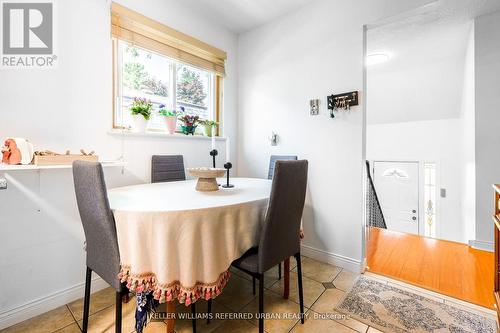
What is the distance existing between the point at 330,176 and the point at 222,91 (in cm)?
175

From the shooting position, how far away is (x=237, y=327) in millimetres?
1485

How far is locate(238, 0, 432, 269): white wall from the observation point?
7.17 feet

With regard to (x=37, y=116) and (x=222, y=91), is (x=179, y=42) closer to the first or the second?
(x=222, y=91)

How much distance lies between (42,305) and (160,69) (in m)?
2.23

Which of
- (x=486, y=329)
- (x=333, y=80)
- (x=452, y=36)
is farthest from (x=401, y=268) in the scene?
(x=452, y=36)

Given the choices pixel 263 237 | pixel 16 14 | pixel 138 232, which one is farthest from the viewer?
pixel 16 14

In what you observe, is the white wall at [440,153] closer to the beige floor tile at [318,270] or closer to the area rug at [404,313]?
the area rug at [404,313]

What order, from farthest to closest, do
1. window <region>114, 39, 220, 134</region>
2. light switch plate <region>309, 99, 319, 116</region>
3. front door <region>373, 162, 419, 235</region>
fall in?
front door <region>373, 162, 419, 235</region>, light switch plate <region>309, 99, 319, 116</region>, window <region>114, 39, 220, 134</region>

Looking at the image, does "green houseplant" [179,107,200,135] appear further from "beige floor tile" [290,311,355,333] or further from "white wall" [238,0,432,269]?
"beige floor tile" [290,311,355,333]

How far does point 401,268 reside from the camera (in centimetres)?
223

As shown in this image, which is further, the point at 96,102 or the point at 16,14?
the point at 96,102

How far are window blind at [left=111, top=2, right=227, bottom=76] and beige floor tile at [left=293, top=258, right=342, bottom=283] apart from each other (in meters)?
2.47

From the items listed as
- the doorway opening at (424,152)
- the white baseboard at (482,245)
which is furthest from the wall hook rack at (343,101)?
the white baseboard at (482,245)

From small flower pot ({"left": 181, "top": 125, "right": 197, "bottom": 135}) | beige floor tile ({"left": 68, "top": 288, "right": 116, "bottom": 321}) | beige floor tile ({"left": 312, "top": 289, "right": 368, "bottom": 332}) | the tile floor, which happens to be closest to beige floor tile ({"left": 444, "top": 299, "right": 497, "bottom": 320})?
the tile floor
